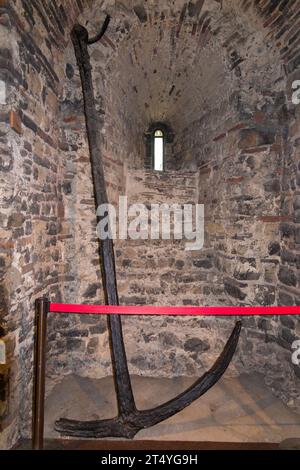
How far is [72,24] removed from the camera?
9.66ft

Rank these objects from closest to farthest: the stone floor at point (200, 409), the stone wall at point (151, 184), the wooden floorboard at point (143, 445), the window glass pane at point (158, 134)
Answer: the wooden floorboard at point (143, 445)
the stone wall at point (151, 184)
the stone floor at point (200, 409)
the window glass pane at point (158, 134)

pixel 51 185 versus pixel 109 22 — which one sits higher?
pixel 109 22

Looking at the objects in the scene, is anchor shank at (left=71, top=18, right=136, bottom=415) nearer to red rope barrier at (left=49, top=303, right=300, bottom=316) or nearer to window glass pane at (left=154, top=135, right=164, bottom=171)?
red rope barrier at (left=49, top=303, right=300, bottom=316)

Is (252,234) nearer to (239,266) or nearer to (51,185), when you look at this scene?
(239,266)

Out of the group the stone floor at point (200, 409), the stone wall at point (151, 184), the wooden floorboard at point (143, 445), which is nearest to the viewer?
the wooden floorboard at point (143, 445)

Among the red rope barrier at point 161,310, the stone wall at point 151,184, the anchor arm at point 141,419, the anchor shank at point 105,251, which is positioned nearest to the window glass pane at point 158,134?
the stone wall at point 151,184

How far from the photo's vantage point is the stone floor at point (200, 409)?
2.33 metres

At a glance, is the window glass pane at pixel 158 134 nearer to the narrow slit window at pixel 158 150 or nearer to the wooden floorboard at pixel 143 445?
the narrow slit window at pixel 158 150

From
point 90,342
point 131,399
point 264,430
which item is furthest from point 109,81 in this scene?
point 264,430

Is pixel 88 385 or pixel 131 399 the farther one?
pixel 88 385

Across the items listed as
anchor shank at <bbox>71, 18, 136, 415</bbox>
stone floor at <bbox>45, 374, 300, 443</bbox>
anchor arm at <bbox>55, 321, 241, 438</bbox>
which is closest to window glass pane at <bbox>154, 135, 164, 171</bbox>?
anchor shank at <bbox>71, 18, 136, 415</bbox>

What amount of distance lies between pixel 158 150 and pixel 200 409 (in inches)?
181

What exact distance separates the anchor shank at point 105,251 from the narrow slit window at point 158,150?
2.73 m
